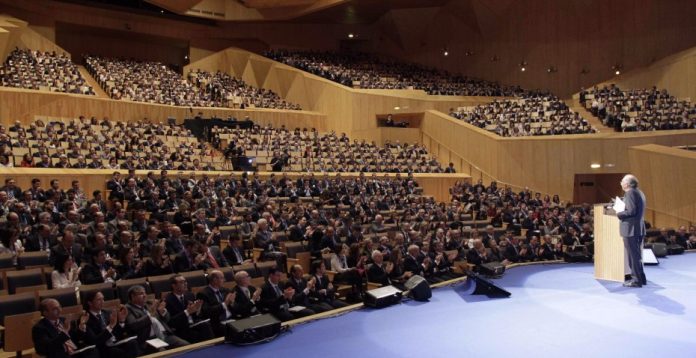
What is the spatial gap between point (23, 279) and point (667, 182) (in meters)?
11.2

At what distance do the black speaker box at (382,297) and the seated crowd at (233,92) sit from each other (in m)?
13.2

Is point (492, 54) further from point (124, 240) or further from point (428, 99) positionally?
point (124, 240)

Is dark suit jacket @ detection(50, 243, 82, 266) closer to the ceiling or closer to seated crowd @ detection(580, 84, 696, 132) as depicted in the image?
seated crowd @ detection(580, 84, 696, 132)

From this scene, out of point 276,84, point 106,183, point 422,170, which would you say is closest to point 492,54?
point 276,84

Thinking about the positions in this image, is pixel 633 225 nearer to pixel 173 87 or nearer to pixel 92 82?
pixel 173 87

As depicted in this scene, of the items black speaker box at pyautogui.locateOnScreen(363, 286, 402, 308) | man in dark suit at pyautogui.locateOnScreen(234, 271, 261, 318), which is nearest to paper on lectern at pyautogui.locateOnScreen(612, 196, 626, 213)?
black speaker box at pyautogui.locateOnScreen(363, 286, 402, 308)

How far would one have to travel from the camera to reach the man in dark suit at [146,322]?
4.29 m

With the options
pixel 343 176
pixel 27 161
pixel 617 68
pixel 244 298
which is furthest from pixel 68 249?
pixel 617 68

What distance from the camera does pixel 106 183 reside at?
9758mm

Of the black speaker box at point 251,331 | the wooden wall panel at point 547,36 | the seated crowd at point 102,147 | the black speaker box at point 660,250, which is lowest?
the black speaker box at point 251,331

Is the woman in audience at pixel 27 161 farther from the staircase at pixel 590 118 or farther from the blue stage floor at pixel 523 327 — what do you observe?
the staircase at pixel 590 118

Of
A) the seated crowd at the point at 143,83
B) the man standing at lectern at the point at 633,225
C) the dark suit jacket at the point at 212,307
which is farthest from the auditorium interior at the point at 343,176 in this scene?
the man standing at lectern at the point at 633,225

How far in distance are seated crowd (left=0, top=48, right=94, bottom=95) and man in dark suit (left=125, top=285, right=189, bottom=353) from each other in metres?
10.9

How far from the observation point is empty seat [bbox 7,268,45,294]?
A: 16.5 ft
